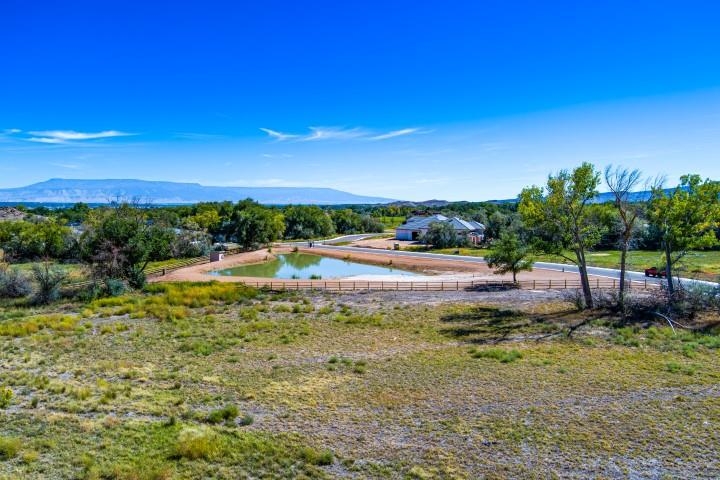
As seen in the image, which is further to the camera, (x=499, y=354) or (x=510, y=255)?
(x=510, y=255)

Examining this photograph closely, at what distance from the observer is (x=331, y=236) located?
91.0 metres

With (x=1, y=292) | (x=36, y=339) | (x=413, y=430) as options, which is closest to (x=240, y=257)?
(x=1, y=292)

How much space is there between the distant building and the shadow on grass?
141 ft

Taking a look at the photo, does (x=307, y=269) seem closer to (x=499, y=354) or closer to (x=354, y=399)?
(x=499, y=354)

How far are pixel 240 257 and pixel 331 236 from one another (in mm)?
34536

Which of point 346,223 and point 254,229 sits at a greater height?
point 346,223

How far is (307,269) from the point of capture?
51688 millimetres

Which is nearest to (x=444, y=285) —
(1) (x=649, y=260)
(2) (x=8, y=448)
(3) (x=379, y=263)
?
(3) (x=379, y=263)

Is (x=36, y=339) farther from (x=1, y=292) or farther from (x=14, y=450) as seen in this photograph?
(x=1, y=292)

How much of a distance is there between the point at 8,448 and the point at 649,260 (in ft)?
181

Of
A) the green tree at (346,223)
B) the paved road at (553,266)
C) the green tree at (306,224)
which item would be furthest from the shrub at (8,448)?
the green tree at (346,223)

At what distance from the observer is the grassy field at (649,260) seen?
124 feet

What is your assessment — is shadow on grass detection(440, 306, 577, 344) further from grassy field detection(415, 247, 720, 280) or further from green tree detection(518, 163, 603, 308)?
grassy field detection(415, 247, 720, 280)

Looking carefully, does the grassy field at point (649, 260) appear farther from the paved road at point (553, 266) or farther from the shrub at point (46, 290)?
the shrub at point (46, 290)
